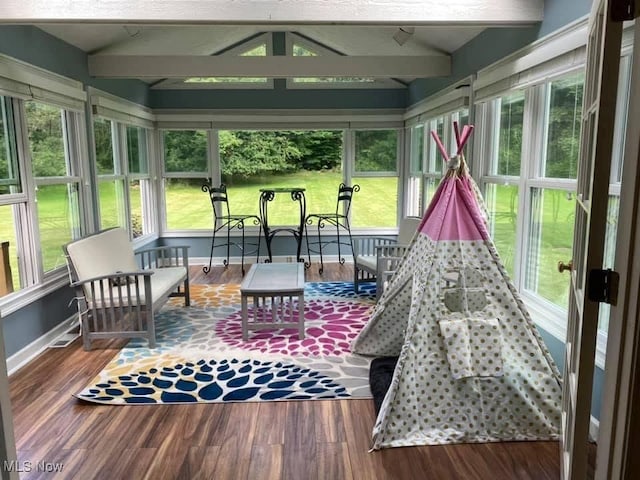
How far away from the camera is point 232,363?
3.22m

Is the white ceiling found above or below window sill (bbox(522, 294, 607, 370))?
above

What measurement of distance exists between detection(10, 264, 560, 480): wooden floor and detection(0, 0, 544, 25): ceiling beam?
220cm

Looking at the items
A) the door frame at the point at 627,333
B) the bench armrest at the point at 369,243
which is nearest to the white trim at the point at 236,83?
the bench armrest at the point at 369,243

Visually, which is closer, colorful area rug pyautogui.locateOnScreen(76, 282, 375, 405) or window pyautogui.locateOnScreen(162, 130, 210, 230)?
colorful area rug pyautogui.locateOnScreen(76, 282, 375, 405)

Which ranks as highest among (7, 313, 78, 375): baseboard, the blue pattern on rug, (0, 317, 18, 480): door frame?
(0, 317, 18, 480): door frame

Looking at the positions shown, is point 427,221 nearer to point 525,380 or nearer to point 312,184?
point 525,380

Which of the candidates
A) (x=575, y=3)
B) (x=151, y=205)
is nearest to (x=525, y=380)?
(x=575, y=3)

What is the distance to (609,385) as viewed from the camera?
3.92 ft

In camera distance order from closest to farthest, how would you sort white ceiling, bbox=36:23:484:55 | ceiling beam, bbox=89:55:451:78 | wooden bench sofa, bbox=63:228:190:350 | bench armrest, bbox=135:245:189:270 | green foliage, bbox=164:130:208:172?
wooden bench sofa, bbox=63:228:190:350 < white ceiling, bbox=36:23:484:55 < ceiling beam, bbox=89:55:451:78 < bench armrest, bbox=135:245:189:270 < green foliage, bbox=164:130:208:172

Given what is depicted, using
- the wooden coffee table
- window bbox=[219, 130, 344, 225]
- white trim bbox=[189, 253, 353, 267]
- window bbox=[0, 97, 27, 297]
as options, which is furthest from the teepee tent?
window bbox=[219, 130, 344, 225]

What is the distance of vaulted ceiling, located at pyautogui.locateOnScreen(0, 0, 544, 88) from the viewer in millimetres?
2627

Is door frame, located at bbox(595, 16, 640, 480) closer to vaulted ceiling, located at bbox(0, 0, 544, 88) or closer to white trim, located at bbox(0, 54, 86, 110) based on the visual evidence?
vaulted ceiling, located at bbox(0, 0, 544, 88)

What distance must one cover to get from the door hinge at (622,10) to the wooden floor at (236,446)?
1.82 metres

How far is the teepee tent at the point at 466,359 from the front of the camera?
2.33 metres
